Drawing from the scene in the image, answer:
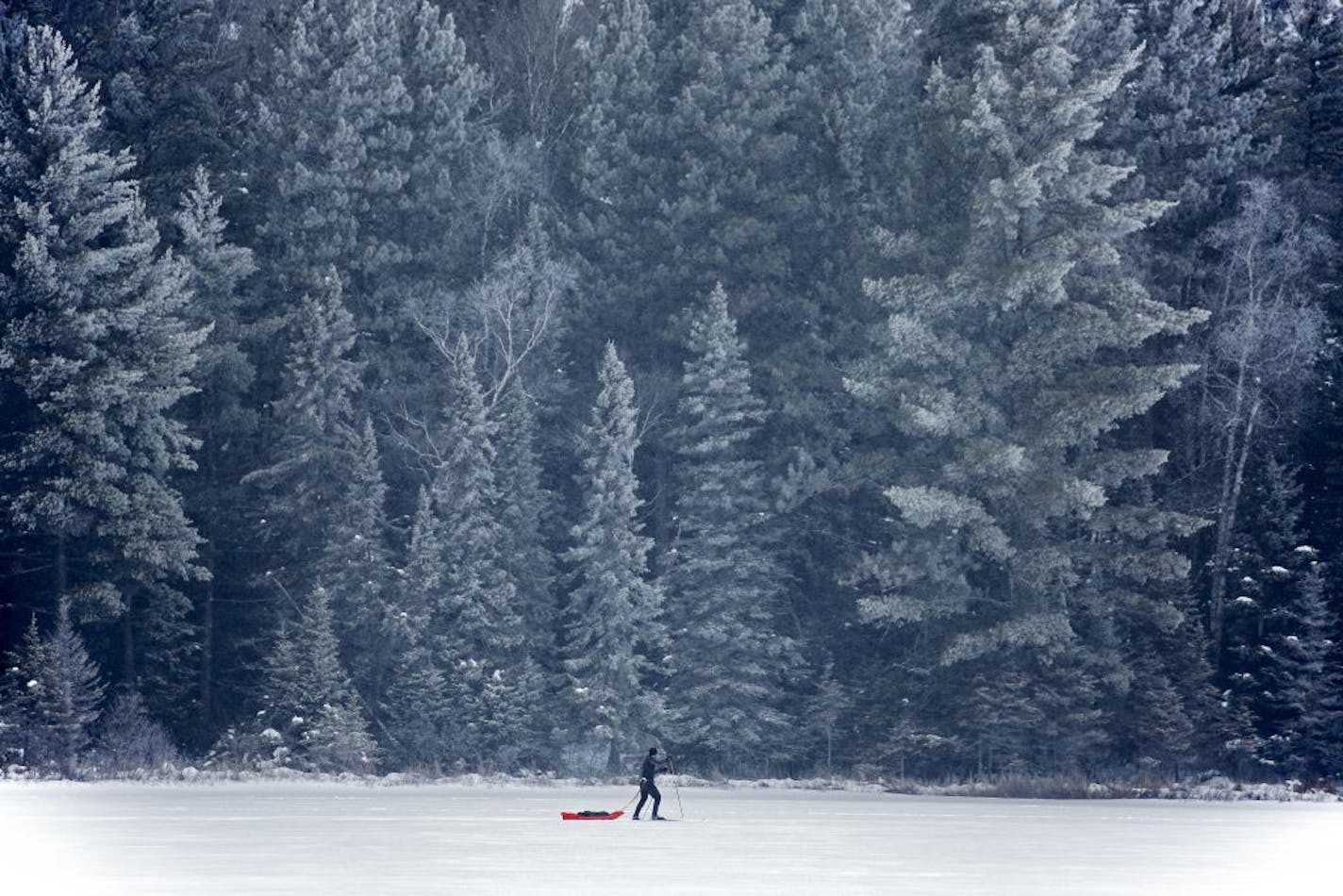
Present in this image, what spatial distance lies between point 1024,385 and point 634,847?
31723mm

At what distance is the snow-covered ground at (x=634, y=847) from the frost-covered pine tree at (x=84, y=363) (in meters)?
11.9

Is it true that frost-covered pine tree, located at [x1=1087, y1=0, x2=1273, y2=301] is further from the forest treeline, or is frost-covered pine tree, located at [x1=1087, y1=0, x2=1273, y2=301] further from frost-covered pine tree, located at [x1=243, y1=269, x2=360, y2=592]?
frost-covered pine tree, located at [x1=243, y1=269, x2=360, y2=592]

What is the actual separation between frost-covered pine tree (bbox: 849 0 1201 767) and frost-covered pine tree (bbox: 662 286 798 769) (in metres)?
4.55

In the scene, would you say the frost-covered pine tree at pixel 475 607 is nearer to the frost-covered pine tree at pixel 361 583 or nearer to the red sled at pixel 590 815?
the frost-covered pine tree at pixel 361 583

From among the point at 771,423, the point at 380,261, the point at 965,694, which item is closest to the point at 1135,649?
the point at 965,694

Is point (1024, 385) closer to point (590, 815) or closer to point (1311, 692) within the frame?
point (1311, 692)

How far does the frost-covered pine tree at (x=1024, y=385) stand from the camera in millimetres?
57375

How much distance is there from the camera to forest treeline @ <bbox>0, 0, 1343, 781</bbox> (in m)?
58.0

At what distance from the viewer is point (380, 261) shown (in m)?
68.4

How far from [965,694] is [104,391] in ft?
78.3

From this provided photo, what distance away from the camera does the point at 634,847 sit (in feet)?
99.0

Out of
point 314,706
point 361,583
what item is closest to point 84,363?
point 361,583

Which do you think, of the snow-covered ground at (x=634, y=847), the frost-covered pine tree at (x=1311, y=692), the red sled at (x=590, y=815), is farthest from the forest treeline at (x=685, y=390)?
the red sled at (x=590, y=815)

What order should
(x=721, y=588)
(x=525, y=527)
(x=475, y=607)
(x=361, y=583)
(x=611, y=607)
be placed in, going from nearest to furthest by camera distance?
(x=611, y=607) → (x=475, y=607) → (x=361, y=583) → (x=721, y=588) → (x=525, y=527)
